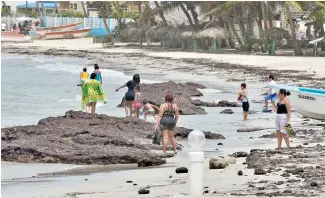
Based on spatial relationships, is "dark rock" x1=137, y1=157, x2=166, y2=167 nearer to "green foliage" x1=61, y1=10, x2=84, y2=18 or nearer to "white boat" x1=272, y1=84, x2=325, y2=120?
"white boat" x1=272, y1=84, x2=325, y2=120

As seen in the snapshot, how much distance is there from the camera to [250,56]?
4800cm

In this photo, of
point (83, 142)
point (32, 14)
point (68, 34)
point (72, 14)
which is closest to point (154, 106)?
point (83, 142)

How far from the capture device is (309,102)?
63.2 feet

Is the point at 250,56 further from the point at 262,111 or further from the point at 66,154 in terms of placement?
the point at 66,154

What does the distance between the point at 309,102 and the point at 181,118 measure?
11.7 ft

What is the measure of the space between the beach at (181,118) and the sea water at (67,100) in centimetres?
2

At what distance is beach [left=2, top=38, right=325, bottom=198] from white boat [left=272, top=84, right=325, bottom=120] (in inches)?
10.2

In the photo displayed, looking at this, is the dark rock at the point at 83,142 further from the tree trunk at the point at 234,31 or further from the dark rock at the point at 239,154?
the tree trunk at the point at 234,31

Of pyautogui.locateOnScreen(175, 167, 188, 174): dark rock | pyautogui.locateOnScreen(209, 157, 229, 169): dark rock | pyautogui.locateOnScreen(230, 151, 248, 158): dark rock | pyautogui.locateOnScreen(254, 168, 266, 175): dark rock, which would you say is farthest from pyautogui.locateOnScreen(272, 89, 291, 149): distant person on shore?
pyautogui.locateOnScreen(254, 168, 266, 175): dark rock

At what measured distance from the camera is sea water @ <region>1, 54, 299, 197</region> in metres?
15.2

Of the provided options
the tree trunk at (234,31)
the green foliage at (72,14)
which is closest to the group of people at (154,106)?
the tree trunk at (234,31)

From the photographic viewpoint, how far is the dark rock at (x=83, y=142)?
13.8m

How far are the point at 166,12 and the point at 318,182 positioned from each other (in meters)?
51.0

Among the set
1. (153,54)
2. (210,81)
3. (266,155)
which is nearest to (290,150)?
(266,155)
